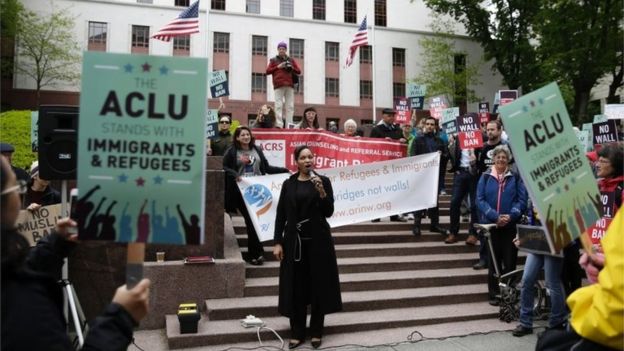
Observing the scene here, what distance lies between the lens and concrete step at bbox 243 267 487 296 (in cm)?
723

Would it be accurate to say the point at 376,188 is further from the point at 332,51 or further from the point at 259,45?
the point at 332,51

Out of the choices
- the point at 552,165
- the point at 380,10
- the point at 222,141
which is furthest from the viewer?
the point at 380,10

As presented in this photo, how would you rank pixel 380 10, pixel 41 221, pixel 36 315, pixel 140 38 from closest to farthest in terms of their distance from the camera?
pixel 36 315
pixel 41 221
pixel 140 38
pixel 380 10

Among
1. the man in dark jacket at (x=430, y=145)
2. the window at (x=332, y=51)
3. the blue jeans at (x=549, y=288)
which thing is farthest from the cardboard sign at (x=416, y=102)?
the window at (x=332, y=51)

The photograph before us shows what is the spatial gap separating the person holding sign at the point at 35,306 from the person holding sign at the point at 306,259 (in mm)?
3775

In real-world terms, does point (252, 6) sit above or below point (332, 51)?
above

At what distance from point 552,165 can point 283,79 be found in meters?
11.5

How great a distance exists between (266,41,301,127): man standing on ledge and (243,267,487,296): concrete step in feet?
23.5

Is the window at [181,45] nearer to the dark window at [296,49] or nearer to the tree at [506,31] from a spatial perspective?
the dark window at [296,49]

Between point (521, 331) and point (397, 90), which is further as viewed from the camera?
point (397, 90)

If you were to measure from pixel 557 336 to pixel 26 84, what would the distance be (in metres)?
45.5

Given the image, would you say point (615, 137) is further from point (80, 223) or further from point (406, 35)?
point (406, 35)

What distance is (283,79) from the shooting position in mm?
13828

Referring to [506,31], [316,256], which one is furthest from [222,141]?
[506,31]
